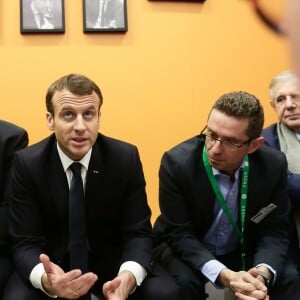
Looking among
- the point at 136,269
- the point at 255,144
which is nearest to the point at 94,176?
the point at 136,269

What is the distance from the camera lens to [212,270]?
171cm

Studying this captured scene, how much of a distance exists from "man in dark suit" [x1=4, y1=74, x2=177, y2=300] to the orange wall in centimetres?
64

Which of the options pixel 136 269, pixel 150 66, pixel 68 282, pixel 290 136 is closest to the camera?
pixel 68 282

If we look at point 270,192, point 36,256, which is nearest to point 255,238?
point 270,192

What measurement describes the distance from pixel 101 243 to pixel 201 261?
0.38 metres

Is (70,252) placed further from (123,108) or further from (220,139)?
(123,108)

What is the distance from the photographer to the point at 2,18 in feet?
7.70

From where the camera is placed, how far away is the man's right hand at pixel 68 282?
1535 mm

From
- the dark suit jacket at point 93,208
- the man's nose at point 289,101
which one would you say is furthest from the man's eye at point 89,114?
the man's nose at point 289,101

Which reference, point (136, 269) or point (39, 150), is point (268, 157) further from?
point (39, 150)

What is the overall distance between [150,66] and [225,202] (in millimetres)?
935

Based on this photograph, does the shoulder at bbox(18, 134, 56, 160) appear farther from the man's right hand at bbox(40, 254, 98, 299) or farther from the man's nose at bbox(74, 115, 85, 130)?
the man's right hand at bbox(40, 254, 98, 299)

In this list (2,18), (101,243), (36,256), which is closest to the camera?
(36,256)

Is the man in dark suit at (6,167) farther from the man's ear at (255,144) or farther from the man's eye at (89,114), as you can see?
the man's ear at (255,144)
